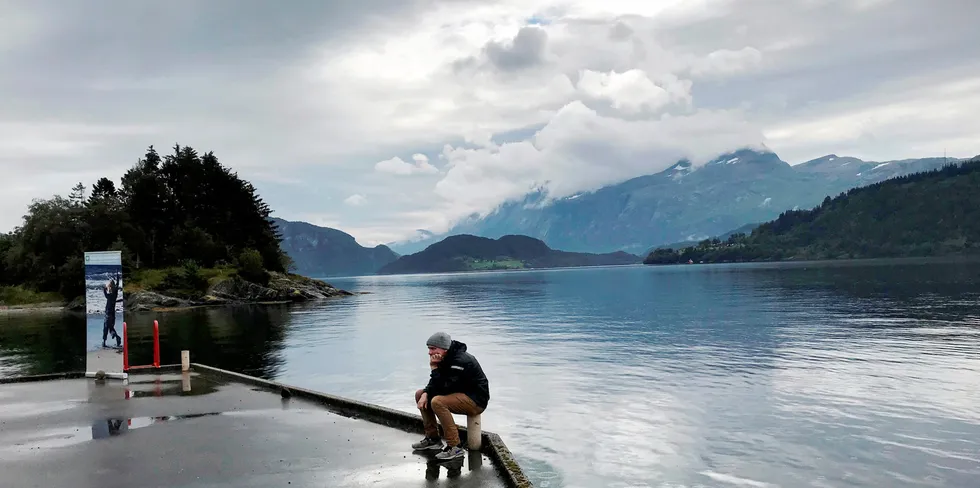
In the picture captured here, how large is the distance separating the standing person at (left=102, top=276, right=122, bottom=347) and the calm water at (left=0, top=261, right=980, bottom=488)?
10127 millimetres

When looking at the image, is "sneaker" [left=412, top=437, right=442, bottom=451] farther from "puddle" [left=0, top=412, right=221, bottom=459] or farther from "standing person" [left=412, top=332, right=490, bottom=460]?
"puddle" [left=0, top=412, right=221, bottom=459]

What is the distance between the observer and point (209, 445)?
49.9ft

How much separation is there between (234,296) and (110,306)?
98722 mm

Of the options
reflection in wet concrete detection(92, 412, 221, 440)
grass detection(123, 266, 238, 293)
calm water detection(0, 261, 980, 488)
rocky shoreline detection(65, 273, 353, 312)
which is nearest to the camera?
reflection in wet concrete detection(92, 412, 221, 440)

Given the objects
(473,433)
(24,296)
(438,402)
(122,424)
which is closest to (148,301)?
(24,296)

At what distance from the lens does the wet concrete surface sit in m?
12.6

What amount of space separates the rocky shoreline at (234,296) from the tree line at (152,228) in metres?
4.16

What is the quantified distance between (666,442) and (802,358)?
2068 cm

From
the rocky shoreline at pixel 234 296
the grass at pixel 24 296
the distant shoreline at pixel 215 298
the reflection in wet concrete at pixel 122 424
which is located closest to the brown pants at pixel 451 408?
the reflection in wet concrete at pixel 122 424

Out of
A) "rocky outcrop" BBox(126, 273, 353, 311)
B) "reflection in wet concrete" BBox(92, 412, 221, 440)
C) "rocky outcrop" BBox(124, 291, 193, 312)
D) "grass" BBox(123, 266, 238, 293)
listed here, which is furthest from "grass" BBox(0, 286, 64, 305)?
"reflection in wet concrete" BBox(92, 412, 221, 440)

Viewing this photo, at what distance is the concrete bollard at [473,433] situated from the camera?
13.9m

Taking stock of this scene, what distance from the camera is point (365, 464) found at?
44.4ft

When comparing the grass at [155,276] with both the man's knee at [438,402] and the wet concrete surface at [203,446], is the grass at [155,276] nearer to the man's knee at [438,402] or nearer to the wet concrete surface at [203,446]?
the wet concrete surface at [203,446]

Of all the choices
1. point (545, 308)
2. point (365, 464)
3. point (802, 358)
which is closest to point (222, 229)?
point (545, 308)
